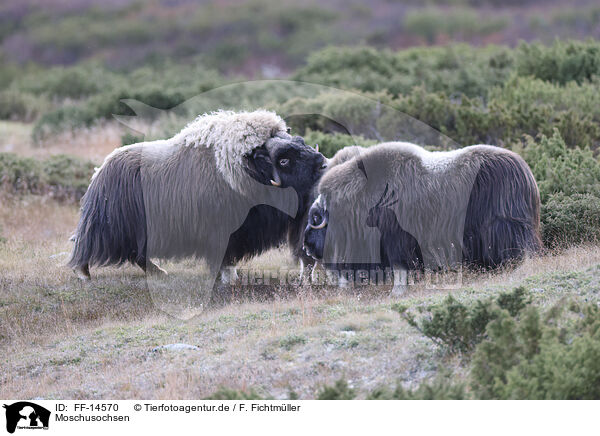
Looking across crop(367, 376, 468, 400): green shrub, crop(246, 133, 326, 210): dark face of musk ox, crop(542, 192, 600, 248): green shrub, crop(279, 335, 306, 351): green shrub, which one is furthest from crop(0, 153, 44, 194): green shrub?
crop(367, 376, 468, 400): green shrub

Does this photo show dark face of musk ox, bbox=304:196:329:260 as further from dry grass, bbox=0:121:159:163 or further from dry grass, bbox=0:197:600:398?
dry grass, bbox=0:121:159:163

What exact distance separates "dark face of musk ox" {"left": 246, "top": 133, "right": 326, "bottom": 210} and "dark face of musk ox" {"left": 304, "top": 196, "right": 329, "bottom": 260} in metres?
0.35

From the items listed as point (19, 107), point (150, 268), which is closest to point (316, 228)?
point (150, 268)

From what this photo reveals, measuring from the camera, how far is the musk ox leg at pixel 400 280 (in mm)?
5812

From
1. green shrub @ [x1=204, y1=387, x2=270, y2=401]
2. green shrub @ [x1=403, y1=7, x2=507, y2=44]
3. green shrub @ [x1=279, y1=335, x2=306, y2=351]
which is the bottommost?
green shrub @ [x1=279, y1=335, x2=306, y2=351]

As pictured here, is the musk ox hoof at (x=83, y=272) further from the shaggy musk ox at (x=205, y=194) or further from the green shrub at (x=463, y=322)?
the green shrub at (x=463, y=322)

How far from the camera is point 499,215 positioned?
5.86 metres

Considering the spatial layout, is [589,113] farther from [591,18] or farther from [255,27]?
[255,27]

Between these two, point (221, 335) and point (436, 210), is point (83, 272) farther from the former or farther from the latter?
point (436, 210)

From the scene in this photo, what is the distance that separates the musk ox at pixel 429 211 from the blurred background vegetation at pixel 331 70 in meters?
0.76

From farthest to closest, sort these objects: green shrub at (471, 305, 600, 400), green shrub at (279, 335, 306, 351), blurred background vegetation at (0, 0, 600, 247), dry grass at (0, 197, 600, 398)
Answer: blurred background vegetation at (0, 0, 600, 247) → green shrub at (279, 335, 306, 351) → dry grass at (0, 197, 600, 398) → green shrub at (471, 305, 600, 400)

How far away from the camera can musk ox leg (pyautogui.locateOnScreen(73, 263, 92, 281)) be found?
6746 mm
